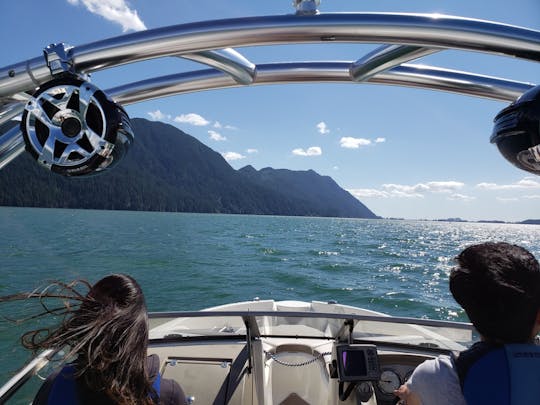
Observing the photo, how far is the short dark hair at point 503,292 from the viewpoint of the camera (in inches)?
47.2

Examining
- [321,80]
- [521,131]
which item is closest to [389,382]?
[521,131]

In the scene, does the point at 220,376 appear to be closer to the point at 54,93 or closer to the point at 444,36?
the point at 54,93

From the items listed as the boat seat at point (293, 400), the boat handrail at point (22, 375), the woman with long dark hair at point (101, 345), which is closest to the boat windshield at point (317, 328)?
the boat seat at point (293, 400)

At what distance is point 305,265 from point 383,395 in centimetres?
2214

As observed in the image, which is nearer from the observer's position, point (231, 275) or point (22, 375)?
point (22, 375)

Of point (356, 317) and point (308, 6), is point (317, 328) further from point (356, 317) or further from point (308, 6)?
point (308, 6)

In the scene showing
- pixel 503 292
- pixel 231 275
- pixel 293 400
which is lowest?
pixel 231 275

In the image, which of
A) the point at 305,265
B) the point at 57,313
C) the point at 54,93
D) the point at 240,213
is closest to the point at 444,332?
the point at 57,313

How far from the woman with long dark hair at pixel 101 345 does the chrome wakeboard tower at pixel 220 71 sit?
0.56 metres

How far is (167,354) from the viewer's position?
3189mm

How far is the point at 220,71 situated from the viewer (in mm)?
1753

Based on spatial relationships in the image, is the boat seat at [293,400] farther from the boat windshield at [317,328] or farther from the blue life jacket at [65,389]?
the blue life jacket at [65,389]

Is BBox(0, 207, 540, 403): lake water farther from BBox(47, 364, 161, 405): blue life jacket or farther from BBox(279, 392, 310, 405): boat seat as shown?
BBox(47, 364, 161, 405): blue life jacket

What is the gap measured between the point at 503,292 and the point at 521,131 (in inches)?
23.8
